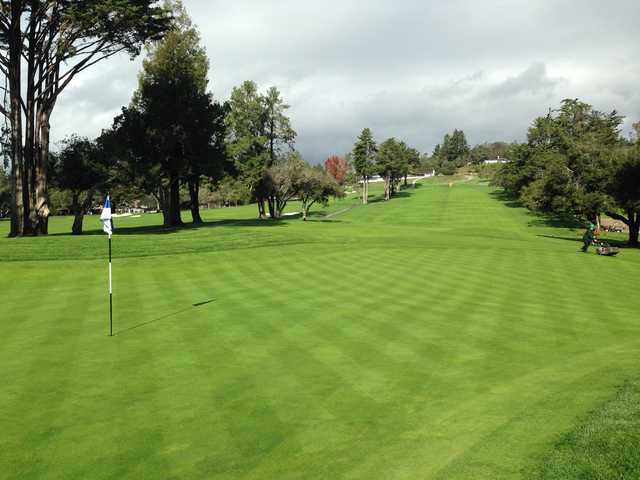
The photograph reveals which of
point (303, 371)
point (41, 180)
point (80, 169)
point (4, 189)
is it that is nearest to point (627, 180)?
point (303, 371)

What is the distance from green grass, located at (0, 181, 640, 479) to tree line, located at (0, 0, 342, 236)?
70.5 feet

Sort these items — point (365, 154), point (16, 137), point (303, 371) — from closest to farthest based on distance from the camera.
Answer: point (303, 371)
point (16, 137)
point (365, 154)

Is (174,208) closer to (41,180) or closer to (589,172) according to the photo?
(41,180)

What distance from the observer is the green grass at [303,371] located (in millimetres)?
7531

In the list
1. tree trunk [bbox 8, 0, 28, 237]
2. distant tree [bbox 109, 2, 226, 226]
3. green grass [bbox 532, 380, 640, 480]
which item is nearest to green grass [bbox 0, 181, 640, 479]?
green grass [bbox 532, 380, 640, 480]

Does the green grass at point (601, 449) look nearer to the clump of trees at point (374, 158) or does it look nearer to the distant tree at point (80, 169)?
the distant tree at point (80, 169)

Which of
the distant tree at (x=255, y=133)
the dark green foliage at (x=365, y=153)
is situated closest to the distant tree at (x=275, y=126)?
the distant tree at (x=255, y=133)

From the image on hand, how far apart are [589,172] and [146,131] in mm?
48515

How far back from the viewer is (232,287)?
2138 cm

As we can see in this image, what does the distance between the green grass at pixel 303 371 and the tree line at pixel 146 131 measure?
21.5 metres

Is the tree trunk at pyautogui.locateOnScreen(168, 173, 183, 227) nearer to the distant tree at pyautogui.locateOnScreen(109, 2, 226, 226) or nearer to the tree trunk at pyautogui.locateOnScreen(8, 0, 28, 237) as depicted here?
the distant tree at pyautogui.locateOnScreen(109, 2, 226, 226)

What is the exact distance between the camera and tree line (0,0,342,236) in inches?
1531

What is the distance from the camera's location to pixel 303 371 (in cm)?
1115

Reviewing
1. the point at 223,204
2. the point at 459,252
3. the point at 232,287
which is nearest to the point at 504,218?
the point at 459,252
